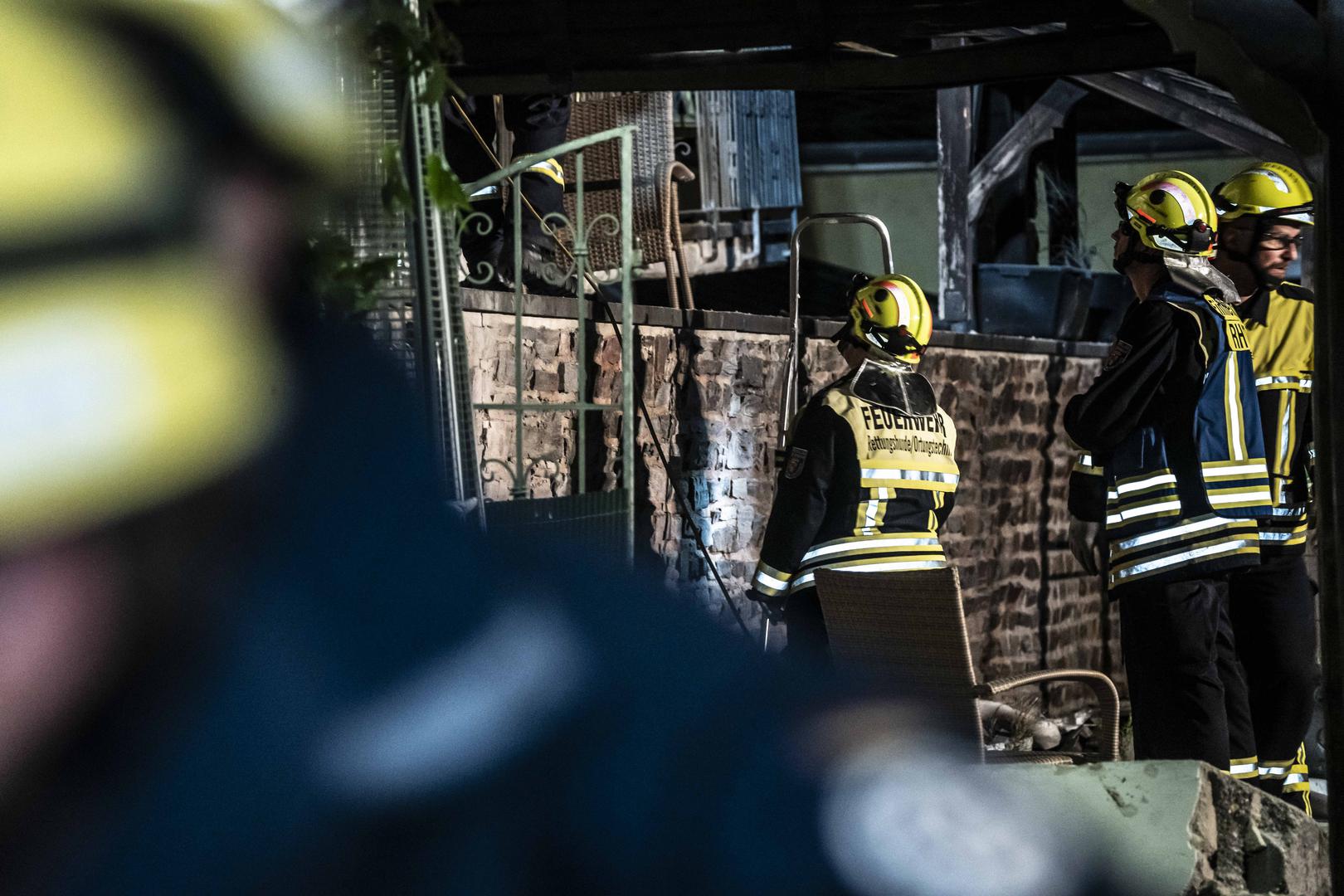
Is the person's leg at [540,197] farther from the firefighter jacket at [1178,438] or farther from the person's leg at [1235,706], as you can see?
the person's leg at [1235,706]

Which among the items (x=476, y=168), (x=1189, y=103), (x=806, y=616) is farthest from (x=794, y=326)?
(x=1189, y=103)

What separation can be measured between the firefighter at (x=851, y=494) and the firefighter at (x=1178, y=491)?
2.05 ft

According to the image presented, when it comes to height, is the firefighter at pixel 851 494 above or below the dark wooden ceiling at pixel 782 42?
below

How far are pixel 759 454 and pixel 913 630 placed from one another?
8.72 feet

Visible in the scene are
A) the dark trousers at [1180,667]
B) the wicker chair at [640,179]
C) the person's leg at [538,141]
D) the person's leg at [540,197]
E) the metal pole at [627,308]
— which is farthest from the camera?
the wicker chair at [640,179]

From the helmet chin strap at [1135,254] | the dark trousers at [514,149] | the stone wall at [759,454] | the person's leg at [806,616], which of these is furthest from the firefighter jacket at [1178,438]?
the dark trousers at [514,149]

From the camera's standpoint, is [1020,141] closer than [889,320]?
No

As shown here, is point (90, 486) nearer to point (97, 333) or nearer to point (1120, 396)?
point (97, 333)

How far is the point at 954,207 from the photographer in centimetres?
991

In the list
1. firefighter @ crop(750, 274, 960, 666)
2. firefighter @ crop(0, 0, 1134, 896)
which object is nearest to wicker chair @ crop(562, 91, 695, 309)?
firefighter @ crop(750, 274, 960, 666)

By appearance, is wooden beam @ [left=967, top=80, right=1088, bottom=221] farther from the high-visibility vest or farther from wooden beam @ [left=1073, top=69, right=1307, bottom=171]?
the high-visibility vest

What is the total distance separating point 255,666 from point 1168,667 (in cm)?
393

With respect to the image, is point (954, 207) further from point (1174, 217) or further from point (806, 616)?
point (806, 616)

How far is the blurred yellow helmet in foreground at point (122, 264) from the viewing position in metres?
0.38
